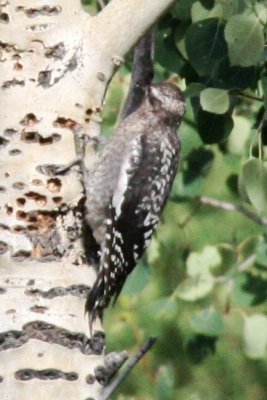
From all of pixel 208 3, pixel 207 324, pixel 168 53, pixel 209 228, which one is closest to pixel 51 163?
pixel 208 3

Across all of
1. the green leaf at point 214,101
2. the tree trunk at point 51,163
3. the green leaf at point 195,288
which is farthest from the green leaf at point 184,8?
the green leaf at point 195,288

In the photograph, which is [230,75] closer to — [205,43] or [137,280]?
[205,43]

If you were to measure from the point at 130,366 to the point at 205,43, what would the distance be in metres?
1.02

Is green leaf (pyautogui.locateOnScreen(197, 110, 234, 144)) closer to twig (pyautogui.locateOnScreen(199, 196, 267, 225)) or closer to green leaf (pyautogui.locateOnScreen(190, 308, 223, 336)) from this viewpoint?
twig (pyautogui.locateOnScreen(199, 196, 267, 225))

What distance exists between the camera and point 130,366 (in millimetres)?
4570

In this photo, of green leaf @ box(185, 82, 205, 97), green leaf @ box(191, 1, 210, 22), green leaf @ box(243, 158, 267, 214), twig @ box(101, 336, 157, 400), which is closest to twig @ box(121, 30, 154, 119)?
green leaf @ box(191, 1, 210, 22)

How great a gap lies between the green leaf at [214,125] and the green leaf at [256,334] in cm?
98

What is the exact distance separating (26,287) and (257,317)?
5.34ft

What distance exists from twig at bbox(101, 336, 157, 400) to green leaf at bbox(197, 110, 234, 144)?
89 centimetres

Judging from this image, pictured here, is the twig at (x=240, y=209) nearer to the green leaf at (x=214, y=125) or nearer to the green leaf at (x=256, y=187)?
the green leaf at (x=214, y=125)

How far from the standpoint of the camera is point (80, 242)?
5.00 metres

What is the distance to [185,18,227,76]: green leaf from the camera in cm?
516

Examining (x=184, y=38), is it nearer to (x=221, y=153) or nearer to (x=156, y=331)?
(x=221, y=153)

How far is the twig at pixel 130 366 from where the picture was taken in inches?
180
